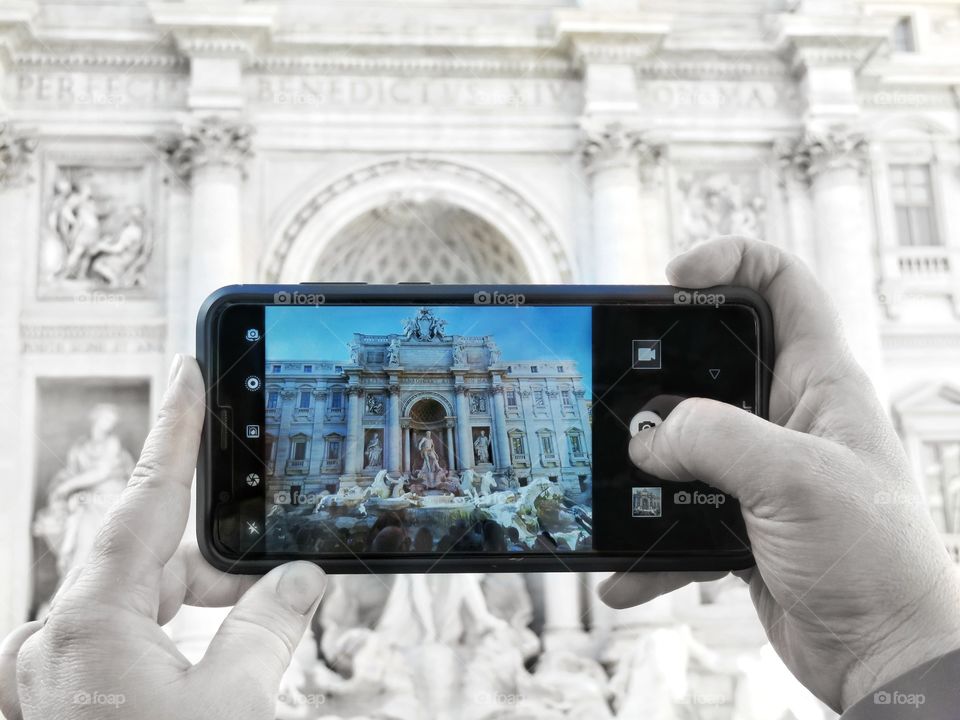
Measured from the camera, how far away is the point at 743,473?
192 centimetres

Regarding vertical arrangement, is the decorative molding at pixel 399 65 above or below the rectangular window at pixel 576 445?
above

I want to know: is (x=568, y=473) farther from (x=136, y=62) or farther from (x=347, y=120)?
(x=136, y=62)

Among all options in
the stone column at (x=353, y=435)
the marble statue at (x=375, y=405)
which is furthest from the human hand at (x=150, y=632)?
the marble statue at (x=375, y=405)

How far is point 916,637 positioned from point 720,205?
11.3m

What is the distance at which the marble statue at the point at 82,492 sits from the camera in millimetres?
10695

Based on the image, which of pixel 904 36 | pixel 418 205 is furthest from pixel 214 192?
pixel 904 36

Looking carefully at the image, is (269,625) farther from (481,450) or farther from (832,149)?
(832,149)

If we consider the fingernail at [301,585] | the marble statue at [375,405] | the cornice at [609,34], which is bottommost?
the fingernail at [301,585]

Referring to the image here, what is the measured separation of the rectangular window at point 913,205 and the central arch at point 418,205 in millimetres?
4932

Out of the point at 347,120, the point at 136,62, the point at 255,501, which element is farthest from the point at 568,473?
the point at 136,62

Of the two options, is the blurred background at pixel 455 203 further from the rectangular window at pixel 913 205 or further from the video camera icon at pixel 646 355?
the video camera icon at pixel 646 355

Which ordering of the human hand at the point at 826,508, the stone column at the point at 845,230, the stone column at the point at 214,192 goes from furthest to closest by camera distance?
1. the stone column at the point at 845,230
2. the stone column at the point at 214,192
3. the human hand at the point at 826,508

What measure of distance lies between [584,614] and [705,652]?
141 cm

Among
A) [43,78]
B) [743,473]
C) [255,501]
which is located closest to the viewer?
[743,473]
